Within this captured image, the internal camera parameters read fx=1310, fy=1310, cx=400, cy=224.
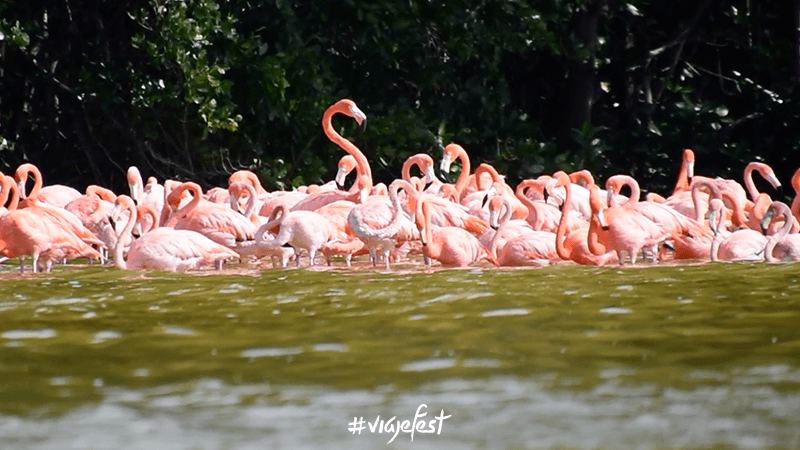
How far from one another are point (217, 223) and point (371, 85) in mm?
4786

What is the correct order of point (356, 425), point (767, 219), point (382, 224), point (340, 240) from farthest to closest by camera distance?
point (767, 219), point (340, 240), point (382, 224), point (356, 425)

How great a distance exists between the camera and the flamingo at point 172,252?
768 cm

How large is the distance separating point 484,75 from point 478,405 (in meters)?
9.28

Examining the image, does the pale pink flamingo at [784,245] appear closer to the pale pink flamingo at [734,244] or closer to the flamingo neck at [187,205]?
the pale pink flamingo at [734,244]

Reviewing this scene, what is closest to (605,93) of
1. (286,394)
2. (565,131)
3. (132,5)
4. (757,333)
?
(565,131)

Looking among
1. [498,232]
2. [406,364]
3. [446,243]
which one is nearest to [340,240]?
[446,243]

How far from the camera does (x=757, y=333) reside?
4.98 metres

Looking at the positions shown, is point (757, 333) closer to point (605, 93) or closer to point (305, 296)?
point (305, 296)

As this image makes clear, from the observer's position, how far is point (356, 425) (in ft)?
11.9

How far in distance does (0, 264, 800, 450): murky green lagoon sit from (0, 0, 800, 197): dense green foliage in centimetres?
566

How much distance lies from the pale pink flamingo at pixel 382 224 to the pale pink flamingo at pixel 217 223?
745mm

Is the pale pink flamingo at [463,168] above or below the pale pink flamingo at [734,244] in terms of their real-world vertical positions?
above

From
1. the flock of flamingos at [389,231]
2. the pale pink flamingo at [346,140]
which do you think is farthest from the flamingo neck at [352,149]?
the flock of flamingos at [389,231]

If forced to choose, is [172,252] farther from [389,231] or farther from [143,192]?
[143,192]
